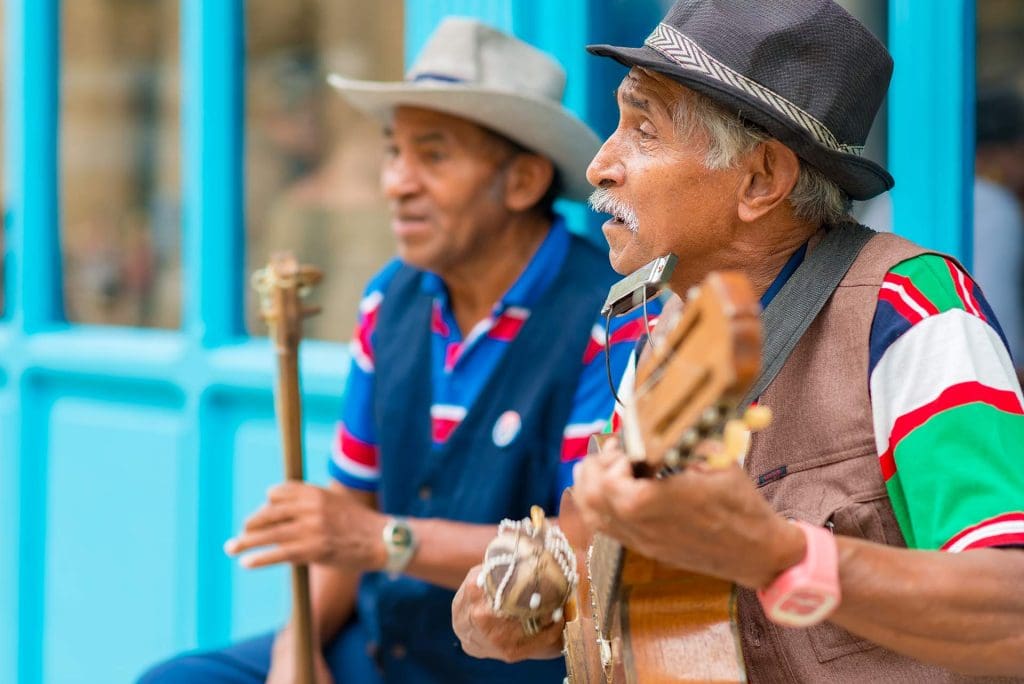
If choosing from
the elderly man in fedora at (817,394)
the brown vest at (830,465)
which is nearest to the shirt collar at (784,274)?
the elderly man in fedora at (817,394)

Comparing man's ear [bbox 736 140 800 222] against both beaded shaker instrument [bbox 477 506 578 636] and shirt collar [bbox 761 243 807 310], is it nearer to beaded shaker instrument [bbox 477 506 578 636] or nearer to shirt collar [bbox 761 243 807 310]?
shirt collar [bbox 761 243 807 310]

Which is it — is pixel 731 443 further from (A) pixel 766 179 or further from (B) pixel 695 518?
(A) pixel 766 179

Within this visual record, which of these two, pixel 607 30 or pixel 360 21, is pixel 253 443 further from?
pixel 607 30

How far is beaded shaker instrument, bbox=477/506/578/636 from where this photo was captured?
1994 millimetres

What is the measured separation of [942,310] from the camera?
1771 millimetres

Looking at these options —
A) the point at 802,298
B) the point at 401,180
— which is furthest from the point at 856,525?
the point at 401,180

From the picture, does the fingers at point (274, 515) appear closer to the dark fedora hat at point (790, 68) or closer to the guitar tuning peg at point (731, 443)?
the dark fedora hat at point (790, 68)

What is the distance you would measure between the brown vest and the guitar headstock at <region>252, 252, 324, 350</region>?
1.24 meters

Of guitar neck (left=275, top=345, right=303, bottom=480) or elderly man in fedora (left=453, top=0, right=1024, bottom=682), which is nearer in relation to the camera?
elderly man in fedora (left=453, top=0, right=1024, bottom=682)

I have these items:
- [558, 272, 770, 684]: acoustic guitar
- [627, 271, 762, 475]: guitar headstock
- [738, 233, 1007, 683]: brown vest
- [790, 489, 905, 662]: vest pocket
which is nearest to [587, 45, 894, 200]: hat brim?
[738, 233, 1007, 683]: brown vest

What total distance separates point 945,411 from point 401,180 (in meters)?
1.51

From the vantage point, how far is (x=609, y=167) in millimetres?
2023

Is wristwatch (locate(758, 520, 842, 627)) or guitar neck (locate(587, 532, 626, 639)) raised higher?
wristwatch (locate(758, 520, 842, 627))

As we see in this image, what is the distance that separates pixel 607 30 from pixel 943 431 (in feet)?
5.85
